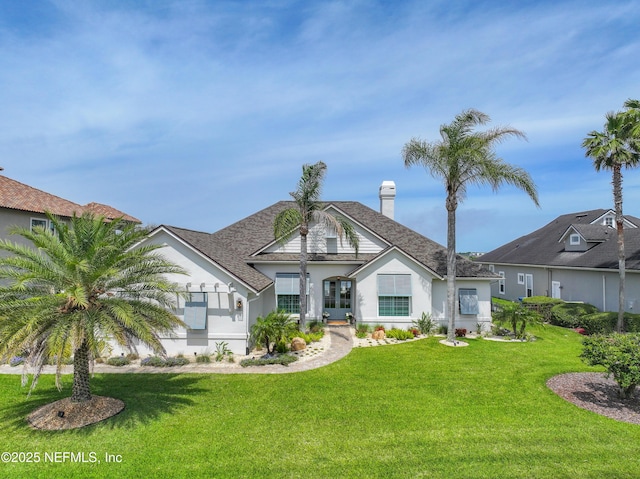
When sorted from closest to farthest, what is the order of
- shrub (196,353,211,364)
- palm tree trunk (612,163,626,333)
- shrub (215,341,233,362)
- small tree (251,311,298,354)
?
shrub (196,353,211,364)
small tree (251,311,298,354)
shrub (215,341,233,362)
palm tree trunk (612,163,626,333)

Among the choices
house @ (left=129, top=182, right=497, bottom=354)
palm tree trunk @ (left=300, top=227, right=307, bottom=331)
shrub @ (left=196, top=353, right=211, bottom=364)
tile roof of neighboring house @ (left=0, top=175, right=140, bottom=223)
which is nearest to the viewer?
shrub @ (left=196, top=353, right=211, bottom=364)

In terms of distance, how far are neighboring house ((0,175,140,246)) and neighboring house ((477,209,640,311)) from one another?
→ 35.8m

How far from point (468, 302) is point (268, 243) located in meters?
14.5

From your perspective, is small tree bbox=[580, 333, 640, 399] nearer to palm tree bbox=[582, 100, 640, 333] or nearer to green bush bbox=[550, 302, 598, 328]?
palm tree bbox=[582, 100, 640, 333]

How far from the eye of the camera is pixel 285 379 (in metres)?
14.3

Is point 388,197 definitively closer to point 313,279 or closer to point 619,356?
point 313,279

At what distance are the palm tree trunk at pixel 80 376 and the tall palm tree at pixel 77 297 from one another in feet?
0.09

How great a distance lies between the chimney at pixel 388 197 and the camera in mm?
30312

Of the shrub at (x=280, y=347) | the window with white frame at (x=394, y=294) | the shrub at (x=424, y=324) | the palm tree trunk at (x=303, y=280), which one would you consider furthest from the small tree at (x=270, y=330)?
the shrub at (x=424, y=324)

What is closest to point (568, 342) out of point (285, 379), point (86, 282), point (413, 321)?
point (413, 321)

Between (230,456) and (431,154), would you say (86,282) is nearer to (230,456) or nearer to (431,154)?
(230,456)

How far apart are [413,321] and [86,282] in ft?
61.3

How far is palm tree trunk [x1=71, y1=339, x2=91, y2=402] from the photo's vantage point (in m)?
10.7

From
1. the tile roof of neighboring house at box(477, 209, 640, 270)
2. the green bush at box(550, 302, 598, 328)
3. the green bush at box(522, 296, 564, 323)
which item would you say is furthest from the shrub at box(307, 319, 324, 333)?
the tile roof of neighboring house at box(477, 209, 640, 270)
